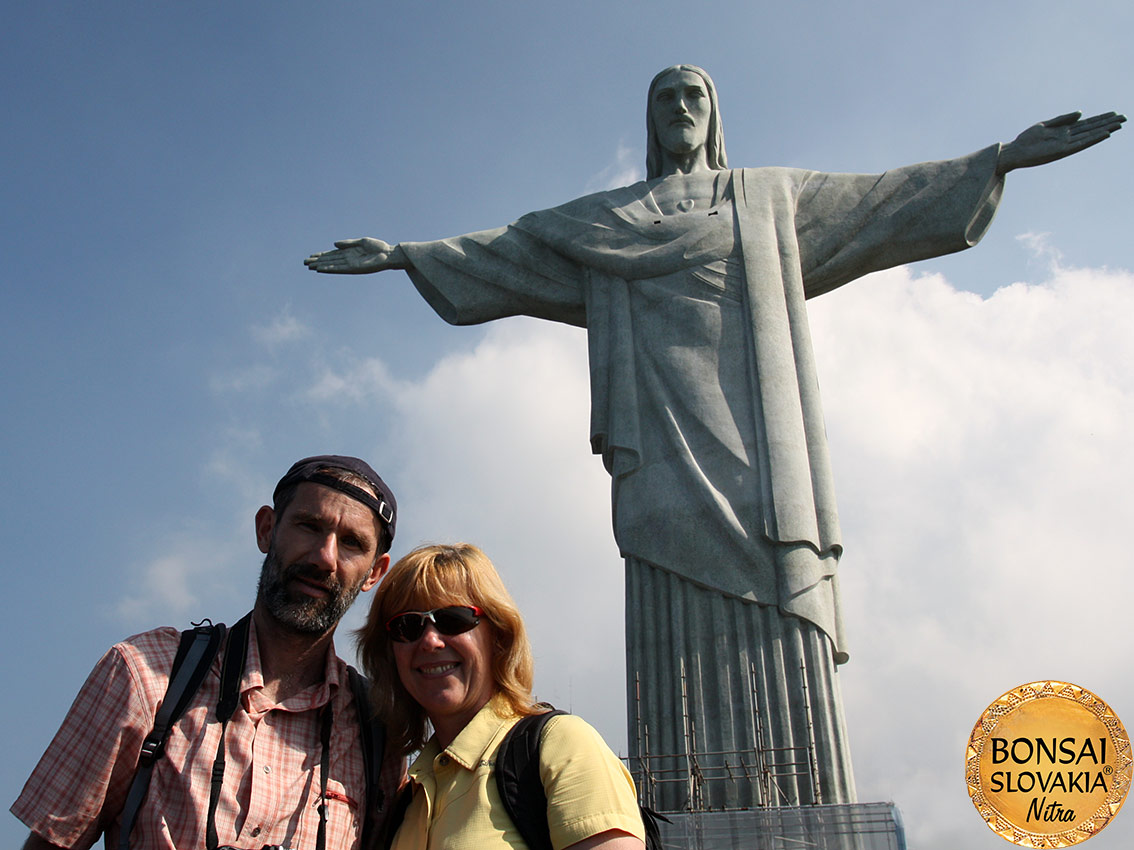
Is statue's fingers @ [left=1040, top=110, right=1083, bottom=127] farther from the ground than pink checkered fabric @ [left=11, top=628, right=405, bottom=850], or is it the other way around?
statue's fingers @ [left=1040, top=110, right=1083, bottom=127]

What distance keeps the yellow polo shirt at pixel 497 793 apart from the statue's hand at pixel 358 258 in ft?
25.6

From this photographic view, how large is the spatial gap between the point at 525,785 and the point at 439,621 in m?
0.55

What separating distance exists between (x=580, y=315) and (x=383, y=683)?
728 cm

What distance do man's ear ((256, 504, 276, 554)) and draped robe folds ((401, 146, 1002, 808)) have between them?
16.5ft

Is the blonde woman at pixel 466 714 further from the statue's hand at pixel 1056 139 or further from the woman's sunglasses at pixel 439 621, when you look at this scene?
the statue's hand at pixel 1056 139

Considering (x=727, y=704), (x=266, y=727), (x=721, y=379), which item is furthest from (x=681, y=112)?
(x=266, y=727)

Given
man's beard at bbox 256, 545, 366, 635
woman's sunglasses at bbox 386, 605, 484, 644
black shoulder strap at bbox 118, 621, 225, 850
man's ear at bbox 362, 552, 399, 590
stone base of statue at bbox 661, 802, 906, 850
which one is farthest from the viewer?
stone base of statue at bbox 661, 802, 906, 850

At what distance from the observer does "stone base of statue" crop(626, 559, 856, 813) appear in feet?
23.7

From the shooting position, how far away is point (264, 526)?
318 centimetres

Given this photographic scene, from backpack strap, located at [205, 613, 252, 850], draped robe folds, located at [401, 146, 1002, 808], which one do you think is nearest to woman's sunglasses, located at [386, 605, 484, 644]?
backpack strap, located at [205, 613, 252, 850]

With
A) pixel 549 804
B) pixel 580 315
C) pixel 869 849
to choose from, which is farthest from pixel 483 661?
pixel 580 315

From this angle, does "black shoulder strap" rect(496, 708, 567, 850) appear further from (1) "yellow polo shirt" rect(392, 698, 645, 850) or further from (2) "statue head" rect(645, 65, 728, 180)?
(2) "statue head" rect(645, 65, 728, 180)

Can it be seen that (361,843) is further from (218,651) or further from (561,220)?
(561,220)

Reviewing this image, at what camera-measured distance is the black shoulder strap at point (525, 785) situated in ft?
7.68
